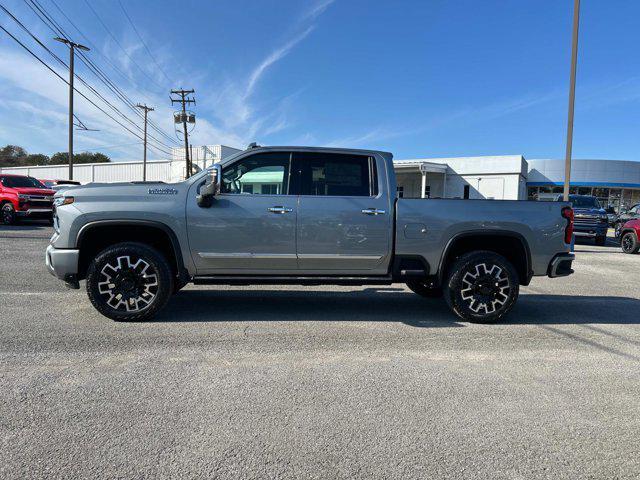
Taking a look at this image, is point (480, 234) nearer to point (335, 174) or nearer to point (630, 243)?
point (335, 174)

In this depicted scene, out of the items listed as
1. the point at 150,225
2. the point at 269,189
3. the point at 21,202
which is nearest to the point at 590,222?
the point at 269,189

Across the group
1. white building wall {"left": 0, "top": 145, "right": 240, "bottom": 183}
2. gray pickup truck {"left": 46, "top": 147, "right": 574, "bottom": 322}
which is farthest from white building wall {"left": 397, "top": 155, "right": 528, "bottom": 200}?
gray pickup truck {"left": 46, "top": 147, "right": 574, "bottom": 322}

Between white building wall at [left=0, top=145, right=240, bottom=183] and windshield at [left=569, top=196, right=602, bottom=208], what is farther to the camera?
white building wall at [left=0, top=145, right=240, bottom=183]

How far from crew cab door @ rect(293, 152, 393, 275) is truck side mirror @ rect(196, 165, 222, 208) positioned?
0.92m

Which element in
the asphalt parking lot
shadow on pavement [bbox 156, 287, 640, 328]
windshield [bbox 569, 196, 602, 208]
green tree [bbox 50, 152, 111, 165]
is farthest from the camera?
green tree [bbox 50, 152, 111, 165]

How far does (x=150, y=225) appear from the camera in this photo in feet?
16.5

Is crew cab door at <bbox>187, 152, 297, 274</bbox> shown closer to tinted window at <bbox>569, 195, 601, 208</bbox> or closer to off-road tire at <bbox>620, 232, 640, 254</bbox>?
off-road tire at <bbox>620, 232, 640, 254</bbox>

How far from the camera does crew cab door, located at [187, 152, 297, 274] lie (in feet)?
16.6

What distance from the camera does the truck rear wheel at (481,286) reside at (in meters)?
5.29

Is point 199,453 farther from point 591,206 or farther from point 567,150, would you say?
point 591,206

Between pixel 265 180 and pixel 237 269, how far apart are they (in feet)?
3.65

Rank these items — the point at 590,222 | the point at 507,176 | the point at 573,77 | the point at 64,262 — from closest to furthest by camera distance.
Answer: the point at 64,262, the point at 573,77, the point at 590,222, the point at 507,176

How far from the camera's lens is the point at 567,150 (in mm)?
15102

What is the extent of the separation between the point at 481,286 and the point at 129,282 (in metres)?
4.16
